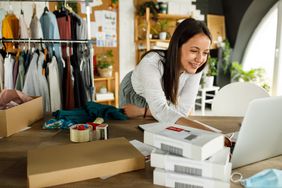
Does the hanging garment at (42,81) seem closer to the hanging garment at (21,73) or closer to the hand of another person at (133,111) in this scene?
the hanging garment at (21,73)

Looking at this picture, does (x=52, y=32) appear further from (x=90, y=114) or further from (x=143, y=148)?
(x=143, y=148)

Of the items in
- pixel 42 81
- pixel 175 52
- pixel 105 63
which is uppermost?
pixel 175 52

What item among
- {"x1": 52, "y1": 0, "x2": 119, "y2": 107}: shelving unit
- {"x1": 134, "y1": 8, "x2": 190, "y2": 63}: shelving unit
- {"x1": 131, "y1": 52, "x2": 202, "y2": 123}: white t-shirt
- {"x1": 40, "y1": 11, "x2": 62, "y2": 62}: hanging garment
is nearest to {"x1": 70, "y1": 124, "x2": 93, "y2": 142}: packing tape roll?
{"x1": 131, "y1": 52, "x2": 202, "y2": 123}: white t-shirt

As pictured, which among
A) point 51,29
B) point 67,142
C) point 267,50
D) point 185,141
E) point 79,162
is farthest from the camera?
point 267,50

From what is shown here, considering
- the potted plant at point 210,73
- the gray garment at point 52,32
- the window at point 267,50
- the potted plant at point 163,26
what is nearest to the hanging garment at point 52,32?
the gray garment at point 52,32

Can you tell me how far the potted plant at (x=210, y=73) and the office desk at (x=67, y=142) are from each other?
2974 mm

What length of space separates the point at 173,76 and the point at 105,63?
249 centimetres

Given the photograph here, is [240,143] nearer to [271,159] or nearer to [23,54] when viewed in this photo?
[271,159]

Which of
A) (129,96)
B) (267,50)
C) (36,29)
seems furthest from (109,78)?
(267,50)

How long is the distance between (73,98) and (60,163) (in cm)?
150

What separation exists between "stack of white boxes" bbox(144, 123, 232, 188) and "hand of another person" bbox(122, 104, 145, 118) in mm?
767

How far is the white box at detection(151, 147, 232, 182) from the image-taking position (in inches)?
28.1

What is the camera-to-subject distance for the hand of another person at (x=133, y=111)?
5.16ft

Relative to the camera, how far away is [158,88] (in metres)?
1.40
